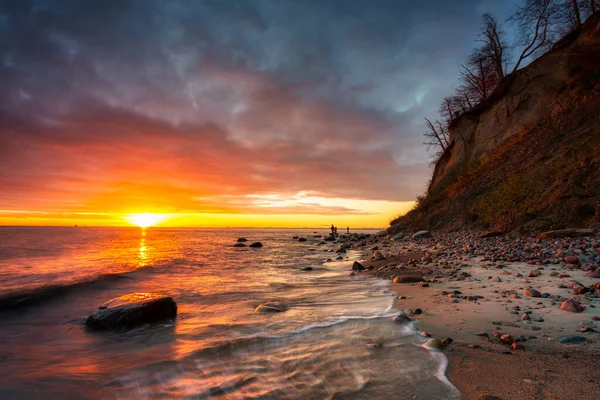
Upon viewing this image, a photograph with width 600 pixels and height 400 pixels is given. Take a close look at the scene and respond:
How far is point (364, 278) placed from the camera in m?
9.75

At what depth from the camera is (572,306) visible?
4293mm

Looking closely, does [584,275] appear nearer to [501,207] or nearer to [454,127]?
[501,207]

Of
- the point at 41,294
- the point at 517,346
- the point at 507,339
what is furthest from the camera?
the point at 41,294

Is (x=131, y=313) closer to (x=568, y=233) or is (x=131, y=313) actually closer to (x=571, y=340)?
(x=571, y=340)

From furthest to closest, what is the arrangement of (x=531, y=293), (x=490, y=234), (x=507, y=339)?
(x=490, y=234) → (x=531, y=293) → (x=507, y=339)

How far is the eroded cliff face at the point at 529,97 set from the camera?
707 inches

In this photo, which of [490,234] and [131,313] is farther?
[490,234]

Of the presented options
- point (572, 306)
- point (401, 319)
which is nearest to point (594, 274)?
point (572, 306)

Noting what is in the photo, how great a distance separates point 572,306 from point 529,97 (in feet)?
69.0

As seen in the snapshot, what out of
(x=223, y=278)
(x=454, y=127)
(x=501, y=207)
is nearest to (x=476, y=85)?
(x=454, y=127)

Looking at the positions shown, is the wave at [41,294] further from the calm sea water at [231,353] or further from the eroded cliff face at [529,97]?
the eroded cliff face at [529,97]

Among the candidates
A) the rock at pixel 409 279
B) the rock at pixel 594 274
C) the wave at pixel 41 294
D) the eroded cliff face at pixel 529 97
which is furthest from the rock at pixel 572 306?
the eroded cliff face at pixel 529 97

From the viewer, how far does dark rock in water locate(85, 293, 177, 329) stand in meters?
5.78

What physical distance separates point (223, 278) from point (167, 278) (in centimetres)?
239
